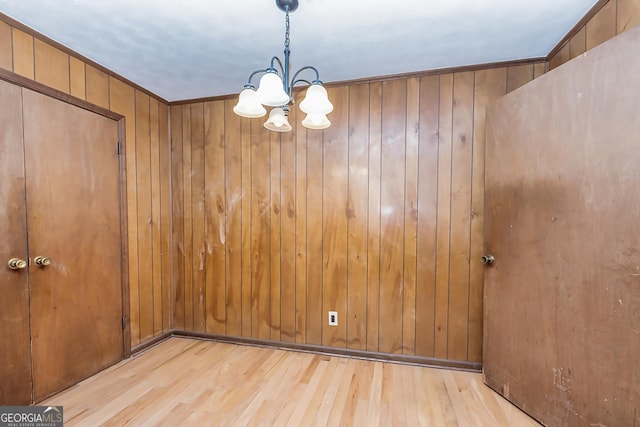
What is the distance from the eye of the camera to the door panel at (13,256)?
1.57 m

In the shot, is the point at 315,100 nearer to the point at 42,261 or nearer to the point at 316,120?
the point at 316,120

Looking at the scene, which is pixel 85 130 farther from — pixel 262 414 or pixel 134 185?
pixel 262 414

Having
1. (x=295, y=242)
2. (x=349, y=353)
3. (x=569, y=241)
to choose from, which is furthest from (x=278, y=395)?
(x=569, y=241)

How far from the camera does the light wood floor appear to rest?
1.64 m

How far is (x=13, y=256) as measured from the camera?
1617 mm

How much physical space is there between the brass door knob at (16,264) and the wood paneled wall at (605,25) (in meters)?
3.41

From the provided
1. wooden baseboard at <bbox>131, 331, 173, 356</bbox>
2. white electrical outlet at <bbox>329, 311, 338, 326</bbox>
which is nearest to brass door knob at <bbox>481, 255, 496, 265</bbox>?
white electrical outlet at <bbox>329, 311, 338, 326</bbox>

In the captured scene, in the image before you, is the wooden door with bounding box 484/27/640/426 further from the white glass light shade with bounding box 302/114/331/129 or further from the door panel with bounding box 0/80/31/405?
the door panel with bounding box 0/80/31/405

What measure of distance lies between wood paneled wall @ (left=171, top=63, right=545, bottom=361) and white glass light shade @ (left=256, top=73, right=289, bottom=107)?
120 cm

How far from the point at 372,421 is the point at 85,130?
2.73 metres

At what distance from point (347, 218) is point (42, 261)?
208 centimetres

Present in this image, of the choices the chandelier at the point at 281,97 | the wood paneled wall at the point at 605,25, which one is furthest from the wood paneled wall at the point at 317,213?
the chandelier at the point at 281,97

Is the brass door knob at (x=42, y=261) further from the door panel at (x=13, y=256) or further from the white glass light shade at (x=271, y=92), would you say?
the white glass light shade at (x=271, y=92)

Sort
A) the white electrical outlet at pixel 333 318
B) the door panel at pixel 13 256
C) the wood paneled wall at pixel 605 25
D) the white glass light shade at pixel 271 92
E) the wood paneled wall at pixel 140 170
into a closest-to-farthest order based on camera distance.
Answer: the white glass light shade at pixel 271 92 → the wood paneled wall at pixel 605 25 → the door panel at pixel 13 256 → the wood paneled wall at pixel 140 170 → the white electrical outlet at pixel 333 318
